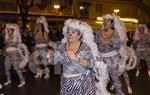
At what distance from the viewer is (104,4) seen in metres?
46.3

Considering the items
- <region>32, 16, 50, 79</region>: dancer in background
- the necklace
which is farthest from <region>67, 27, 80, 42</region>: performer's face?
<region>32, 16, 50, 79</region>: dancer in background

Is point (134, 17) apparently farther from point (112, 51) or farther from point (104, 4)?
point (112, 51)

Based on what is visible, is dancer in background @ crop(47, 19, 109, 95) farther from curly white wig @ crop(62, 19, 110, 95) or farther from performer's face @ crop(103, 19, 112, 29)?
performer's face @ crop(103, 19, 112, 29)

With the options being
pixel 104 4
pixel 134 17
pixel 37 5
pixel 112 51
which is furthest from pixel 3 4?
pixel 112 51

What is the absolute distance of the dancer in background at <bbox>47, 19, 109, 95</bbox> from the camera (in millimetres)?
6275

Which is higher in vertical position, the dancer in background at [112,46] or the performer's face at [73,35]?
the performer's face at [73,35]

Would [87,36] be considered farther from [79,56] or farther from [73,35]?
[79,56]

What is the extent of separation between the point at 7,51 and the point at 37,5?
26.3 meters

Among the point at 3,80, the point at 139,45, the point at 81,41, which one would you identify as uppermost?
the point at 81,41

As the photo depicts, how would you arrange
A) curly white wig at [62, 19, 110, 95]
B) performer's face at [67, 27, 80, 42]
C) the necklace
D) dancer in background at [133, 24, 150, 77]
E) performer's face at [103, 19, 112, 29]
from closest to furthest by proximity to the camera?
performer's face at [67, 27, 80, 42] < curly white wig at [62, 19, 110, 95] < the necklace < performer's face at [103, 19, 112, 29] < dancer in background at [133, 24, 150, 77]

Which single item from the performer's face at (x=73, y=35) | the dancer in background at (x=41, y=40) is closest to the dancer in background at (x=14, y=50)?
Answer: the dancer in background at (x=41, y=40)

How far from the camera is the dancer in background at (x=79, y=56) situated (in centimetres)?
628

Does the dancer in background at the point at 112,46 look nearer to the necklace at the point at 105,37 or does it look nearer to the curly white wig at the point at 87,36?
the necklace at the point at 105,37

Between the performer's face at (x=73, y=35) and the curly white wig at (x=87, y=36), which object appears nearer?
the performer's face at (x=73, y=35)
